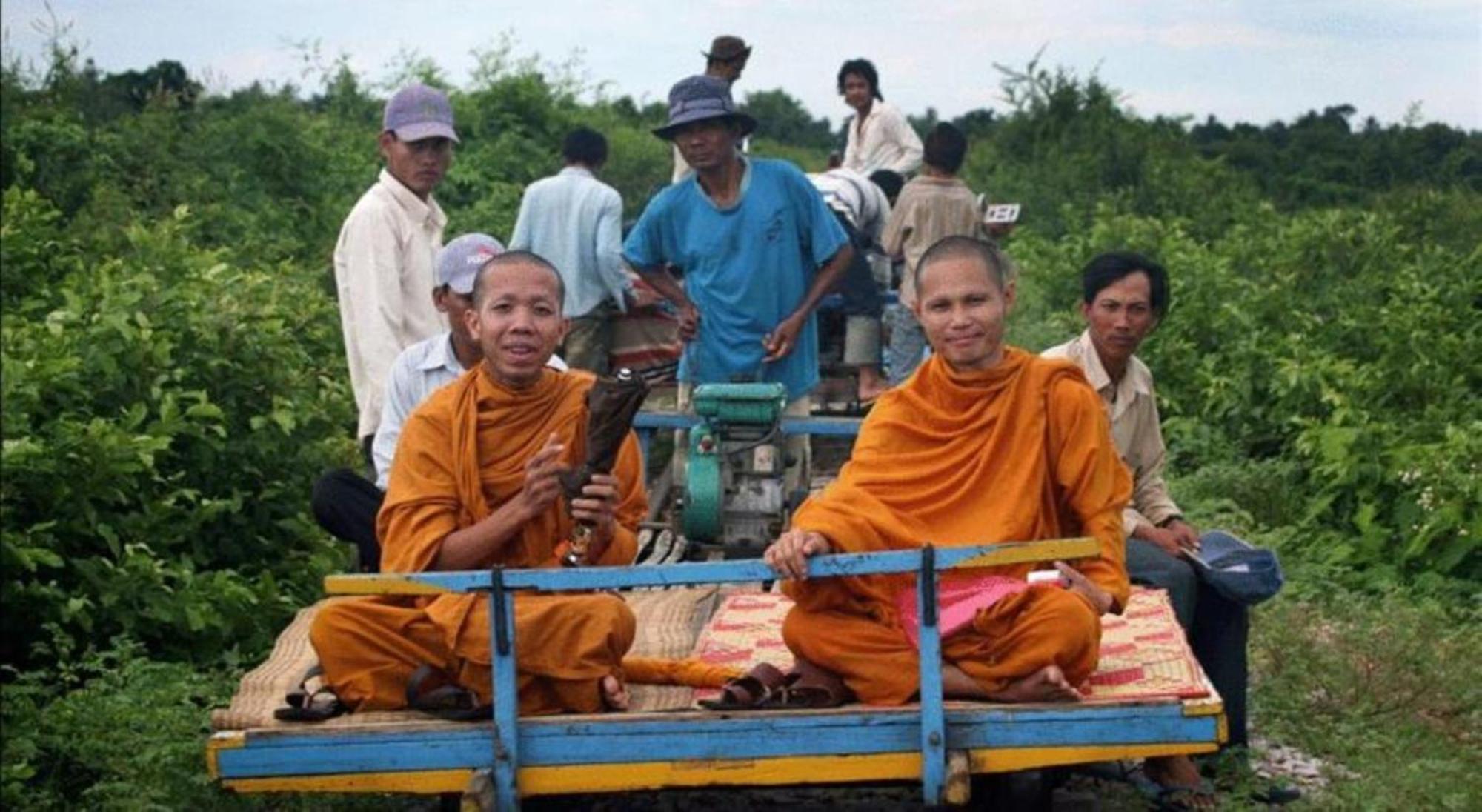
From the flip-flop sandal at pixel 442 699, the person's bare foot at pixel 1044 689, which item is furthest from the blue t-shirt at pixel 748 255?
the person's bare foot at pixel 1044 689

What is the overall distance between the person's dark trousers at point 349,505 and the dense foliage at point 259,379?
65 centimetres

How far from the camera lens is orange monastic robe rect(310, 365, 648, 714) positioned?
19.6ft

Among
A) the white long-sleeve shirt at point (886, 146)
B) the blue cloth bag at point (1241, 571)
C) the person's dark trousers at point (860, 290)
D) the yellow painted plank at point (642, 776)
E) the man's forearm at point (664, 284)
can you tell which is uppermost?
the white long-sleeve shirt at point (886, 146)

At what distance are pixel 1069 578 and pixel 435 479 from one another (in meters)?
1.57

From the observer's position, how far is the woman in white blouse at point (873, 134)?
15.9 m

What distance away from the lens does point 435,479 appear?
20.5 feet

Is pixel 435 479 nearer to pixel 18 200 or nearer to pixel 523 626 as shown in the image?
pixel 523 626

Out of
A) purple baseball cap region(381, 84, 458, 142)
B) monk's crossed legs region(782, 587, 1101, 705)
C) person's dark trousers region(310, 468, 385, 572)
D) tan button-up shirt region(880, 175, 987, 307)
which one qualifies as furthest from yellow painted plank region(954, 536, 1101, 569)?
tan button-up shirt region(880, 175, 987, 307)

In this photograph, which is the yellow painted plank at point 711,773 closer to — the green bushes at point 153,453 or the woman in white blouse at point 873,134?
the green bushes at point 153,453

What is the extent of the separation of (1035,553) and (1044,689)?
0.37 meters

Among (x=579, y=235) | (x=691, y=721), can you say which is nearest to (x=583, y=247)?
(x=579, y=235)

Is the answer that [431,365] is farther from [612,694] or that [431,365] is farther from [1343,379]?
[1343,379]

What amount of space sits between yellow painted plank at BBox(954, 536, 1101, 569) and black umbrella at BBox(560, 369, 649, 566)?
3.33ft

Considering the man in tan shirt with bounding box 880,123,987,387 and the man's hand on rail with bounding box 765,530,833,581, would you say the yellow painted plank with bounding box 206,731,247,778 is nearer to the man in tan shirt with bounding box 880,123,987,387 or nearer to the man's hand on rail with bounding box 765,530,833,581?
the man's hand on rail with bounding box 765,530,833,581
